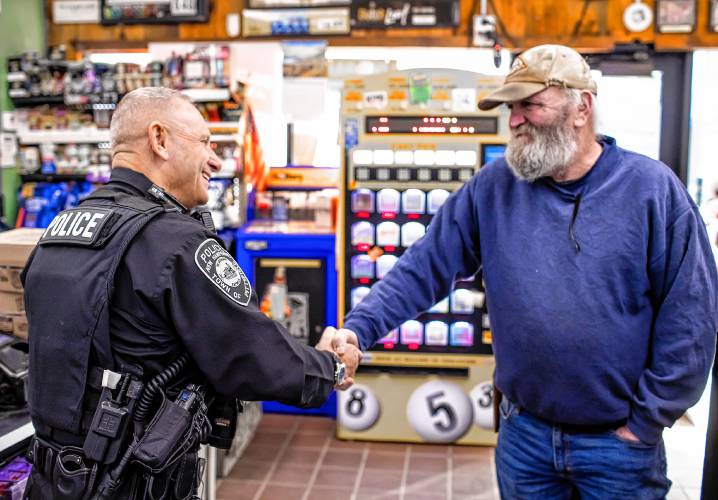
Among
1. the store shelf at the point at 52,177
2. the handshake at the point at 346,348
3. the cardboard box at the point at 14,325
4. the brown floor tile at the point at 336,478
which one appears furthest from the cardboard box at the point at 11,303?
the store shelf at the point at 52,177

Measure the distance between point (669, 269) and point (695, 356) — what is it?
0.24 meters

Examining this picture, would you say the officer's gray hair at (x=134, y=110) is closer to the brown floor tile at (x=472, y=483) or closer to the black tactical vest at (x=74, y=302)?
the black tactical vest at (x=74, y=302)

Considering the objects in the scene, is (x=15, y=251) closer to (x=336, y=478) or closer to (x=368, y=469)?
(x=336, y=478)

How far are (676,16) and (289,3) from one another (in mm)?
3006

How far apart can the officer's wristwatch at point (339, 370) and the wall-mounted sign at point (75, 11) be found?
507 centimetres

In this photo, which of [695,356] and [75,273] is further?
[695,356]

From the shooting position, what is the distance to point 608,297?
2.04 m

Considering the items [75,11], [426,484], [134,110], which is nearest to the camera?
[134,110]

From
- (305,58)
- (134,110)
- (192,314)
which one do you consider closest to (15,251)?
(134,110)

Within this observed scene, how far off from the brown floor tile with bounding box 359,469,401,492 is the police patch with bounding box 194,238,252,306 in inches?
97.8

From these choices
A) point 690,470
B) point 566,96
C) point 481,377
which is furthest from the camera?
point 481,377

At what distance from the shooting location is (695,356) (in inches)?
78.5

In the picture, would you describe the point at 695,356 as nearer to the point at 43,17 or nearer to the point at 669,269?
the point at 669,269

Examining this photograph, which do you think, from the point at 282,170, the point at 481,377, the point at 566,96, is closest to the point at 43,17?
the point at 282,170
